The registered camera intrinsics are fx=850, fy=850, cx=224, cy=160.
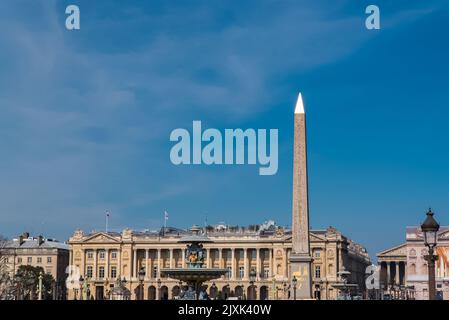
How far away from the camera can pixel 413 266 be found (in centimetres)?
14812

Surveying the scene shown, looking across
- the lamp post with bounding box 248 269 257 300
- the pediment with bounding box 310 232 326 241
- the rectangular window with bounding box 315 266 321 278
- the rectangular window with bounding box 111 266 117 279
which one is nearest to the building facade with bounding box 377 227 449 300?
the rectangular window with bounding box 315 266 321 278

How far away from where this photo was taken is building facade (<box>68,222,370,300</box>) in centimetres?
13300

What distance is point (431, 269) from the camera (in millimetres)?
15633

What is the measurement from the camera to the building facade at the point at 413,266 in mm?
136750

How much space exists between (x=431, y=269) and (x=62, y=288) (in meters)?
134

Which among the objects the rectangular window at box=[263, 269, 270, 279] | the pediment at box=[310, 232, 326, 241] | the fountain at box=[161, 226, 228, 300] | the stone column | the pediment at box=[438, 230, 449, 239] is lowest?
the fountain at box=[161, 226, 228, 300]

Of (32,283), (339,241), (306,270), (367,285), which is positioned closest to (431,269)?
(306,270)

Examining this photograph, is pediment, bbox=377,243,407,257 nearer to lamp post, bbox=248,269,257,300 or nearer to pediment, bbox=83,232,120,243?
lamp post, bbox=248,269,257,300

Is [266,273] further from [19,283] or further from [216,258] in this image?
[19,283]

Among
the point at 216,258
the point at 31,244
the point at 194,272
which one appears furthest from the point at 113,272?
the point at 194,272

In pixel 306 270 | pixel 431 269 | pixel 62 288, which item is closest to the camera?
pixel 431 269

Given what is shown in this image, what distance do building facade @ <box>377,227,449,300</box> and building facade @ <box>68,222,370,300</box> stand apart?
10207 mm
